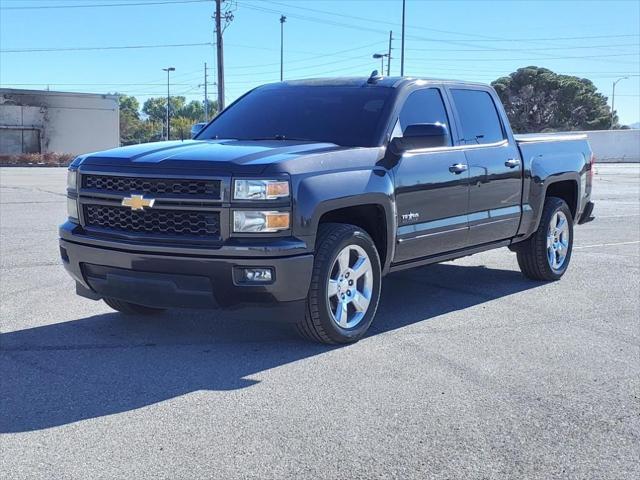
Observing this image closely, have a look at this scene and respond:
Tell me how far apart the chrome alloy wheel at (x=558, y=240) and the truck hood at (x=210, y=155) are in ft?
11.2

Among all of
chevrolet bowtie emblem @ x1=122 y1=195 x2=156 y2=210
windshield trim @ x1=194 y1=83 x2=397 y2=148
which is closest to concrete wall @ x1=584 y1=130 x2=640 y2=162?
windshield trim @ x1=194 y1=83 x2=397 y2=148

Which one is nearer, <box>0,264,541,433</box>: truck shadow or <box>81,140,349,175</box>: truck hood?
<box>0,264,541,433</box>: truck shadow

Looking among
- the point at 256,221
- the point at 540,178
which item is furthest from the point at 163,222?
the point at 540,178

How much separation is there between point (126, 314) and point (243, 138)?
1764 millimetres

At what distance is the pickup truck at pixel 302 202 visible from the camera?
489 cm

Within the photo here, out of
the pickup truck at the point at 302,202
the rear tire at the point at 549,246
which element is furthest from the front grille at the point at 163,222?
the rear tire at the point at 549,246

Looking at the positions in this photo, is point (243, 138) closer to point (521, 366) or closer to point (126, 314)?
point (126, 314)

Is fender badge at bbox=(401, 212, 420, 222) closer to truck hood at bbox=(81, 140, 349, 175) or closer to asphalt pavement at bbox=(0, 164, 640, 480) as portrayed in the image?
truck hood at bbox=(81, 140, 349, 175)

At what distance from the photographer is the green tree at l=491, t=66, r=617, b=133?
252 feet

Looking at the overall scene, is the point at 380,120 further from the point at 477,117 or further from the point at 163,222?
the point at 163,222

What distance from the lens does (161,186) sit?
5000mm

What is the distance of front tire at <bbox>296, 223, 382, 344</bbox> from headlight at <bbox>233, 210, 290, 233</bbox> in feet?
1.41

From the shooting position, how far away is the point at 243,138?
21.0 feet

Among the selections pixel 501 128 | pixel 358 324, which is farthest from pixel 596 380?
pixel 501 128
